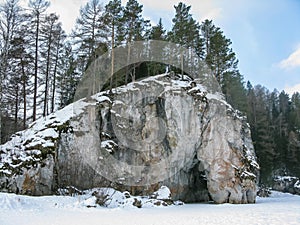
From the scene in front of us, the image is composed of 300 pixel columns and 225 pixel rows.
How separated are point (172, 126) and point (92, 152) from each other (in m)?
5.41

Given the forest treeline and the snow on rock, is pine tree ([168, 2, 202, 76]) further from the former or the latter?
the snow on rock

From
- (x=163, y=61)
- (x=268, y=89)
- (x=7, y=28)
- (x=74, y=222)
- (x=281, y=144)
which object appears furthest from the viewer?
(x=268, y=89)

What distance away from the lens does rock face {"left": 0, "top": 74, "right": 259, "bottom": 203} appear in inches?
622

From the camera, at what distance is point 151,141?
18.3 meters

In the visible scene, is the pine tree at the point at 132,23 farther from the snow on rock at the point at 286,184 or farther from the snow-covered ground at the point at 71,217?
the snow on rock at the point at 286,184

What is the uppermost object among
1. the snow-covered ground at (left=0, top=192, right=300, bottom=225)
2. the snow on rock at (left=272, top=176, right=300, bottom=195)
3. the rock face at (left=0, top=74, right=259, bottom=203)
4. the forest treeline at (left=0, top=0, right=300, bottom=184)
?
the forest treeline at (left=0, top=0, right=300, bottom=184)

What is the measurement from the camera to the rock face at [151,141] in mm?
15789

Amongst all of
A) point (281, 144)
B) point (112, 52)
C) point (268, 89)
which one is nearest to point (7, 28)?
point (112, 52)

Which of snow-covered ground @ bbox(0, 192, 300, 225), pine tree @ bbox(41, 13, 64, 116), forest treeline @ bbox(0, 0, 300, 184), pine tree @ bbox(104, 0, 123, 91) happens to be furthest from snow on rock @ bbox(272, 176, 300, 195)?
pine tree @ bbox(41, 13, 64, 116)

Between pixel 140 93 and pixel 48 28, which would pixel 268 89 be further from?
pixel 48 28

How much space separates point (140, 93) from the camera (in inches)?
770

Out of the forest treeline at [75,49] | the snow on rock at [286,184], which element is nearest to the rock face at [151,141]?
the forest treeline at [75,49]

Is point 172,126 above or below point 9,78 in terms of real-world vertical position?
below

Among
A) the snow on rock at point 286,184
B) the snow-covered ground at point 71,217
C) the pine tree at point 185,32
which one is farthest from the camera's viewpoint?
the snow on rock at point 286,184
